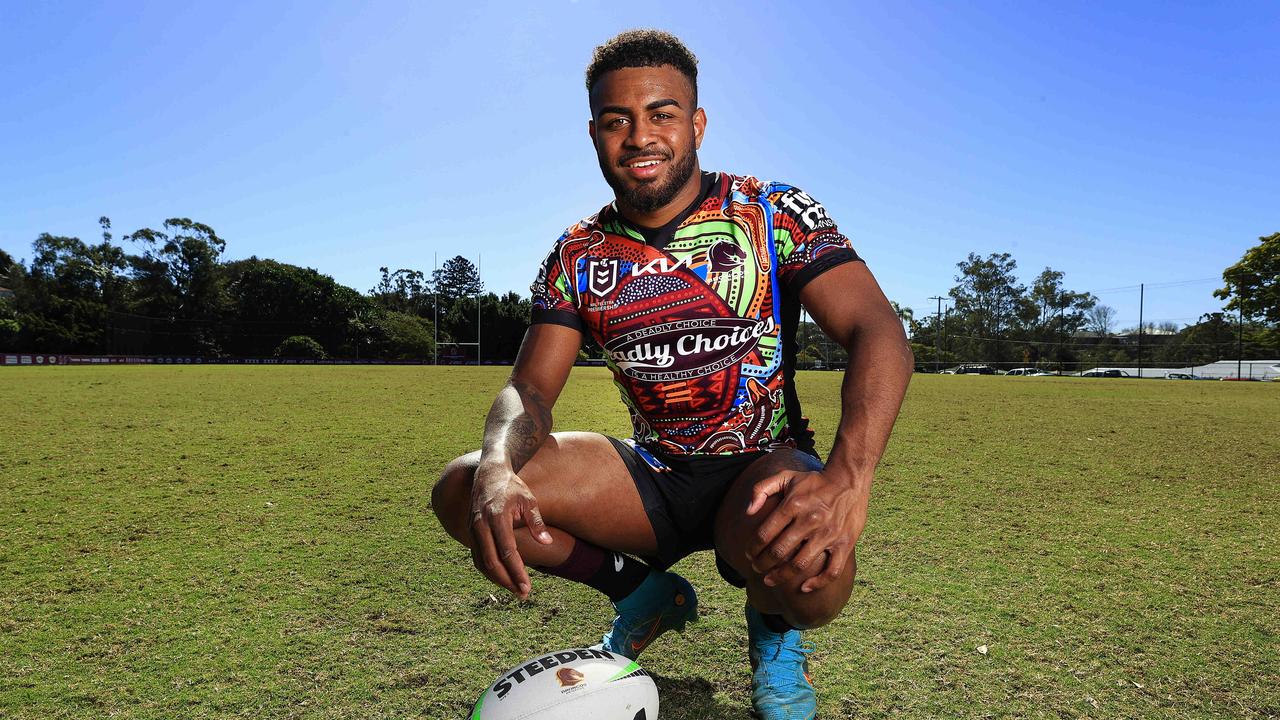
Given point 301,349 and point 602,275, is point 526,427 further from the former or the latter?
point 301,349

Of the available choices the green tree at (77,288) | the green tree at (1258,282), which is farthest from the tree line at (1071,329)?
the green tree at (77,288)

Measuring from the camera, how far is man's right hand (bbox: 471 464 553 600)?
1.87 meters

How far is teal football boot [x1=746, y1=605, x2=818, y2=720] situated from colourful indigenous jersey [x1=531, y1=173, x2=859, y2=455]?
58 cm

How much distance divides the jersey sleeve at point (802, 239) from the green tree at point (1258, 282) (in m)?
56.4

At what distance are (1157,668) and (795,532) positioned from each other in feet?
5.32

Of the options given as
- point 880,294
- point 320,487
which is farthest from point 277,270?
point 880,294

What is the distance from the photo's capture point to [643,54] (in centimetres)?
238

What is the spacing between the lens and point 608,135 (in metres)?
2.40

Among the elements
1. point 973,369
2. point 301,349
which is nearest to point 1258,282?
point 973,369

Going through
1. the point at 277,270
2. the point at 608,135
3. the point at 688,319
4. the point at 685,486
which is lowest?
the point at 685,486

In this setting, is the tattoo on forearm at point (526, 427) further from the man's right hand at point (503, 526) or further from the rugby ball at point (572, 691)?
the rugby ball at point (572, 691)

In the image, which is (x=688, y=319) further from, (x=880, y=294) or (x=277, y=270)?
(x=277, y=270)

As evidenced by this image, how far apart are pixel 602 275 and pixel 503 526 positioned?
952 mm

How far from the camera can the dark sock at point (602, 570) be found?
2404 mm
